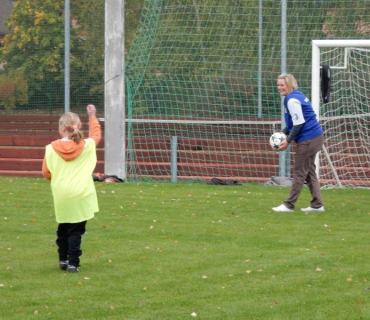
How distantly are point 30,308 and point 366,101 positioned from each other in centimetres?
1043

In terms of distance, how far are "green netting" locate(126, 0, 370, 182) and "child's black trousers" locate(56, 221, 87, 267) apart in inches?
318

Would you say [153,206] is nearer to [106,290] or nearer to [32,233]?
[32,233]

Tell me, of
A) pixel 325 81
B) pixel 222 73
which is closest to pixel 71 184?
pixel 325 81

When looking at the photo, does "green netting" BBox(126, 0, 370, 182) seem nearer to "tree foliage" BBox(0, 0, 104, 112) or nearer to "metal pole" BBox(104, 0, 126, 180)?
"metal pole" BBox(104, 0, 126, 180)

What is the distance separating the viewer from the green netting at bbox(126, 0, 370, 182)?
1543 cm

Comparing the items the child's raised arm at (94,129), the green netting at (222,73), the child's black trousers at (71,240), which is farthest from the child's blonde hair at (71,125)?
the green netting at (222,73)

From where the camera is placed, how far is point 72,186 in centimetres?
727

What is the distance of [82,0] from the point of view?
2339 centimetres

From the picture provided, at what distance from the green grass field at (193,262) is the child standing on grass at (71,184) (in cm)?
26

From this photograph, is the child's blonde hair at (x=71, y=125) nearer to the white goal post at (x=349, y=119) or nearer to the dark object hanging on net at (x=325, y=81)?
the dark object hanging on net at (x=325, y=81)

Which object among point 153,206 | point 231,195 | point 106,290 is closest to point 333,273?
point 106,290

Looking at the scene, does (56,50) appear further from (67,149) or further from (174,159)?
(67,149)

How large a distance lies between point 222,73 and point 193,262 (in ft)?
28.0

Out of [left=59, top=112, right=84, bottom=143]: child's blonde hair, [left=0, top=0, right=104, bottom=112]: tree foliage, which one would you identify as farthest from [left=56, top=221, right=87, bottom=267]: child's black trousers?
[left=0, top=0, right=104, bottom=112]: tree foliage
